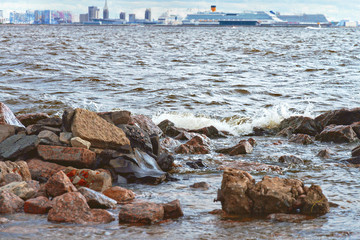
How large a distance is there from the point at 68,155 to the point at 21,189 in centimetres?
135

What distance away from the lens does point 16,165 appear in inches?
229

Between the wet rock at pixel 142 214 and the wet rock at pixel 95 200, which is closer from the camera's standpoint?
the wet rock at pixel 142 214

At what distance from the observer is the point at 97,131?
683 centimetres

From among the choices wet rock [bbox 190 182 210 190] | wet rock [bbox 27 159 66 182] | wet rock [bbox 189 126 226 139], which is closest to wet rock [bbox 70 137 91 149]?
wet rock [bbox 27 159 66 182]

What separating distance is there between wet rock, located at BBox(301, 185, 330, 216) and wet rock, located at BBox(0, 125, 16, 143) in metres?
4.27

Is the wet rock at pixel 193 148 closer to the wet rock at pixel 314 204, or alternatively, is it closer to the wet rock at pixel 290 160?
the wet rock at pixel 290 160

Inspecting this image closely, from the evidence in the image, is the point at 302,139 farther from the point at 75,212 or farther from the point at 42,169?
the point at 75,212

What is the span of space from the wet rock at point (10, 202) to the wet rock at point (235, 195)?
1962 mm

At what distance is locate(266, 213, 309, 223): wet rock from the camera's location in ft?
14.9

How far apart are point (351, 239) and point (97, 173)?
293cm

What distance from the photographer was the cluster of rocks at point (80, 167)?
455 cm

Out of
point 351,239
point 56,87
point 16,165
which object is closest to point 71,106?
point 56,87

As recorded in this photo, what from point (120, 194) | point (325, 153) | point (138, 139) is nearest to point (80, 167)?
point (138, 139)

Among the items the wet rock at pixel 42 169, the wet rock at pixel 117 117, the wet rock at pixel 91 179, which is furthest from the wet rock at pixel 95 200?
the wet rock at pixel 117 117
